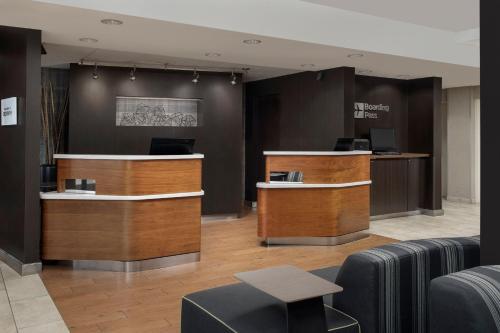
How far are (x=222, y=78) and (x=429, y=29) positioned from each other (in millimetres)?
3708

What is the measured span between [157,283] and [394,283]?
126 inches

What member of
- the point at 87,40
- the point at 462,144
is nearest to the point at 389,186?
the point at 462,144

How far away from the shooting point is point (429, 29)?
23.6 feet

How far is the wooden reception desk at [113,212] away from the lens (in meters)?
5.12

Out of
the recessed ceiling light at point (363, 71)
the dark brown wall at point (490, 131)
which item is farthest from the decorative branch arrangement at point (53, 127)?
the dark brown wall at point (490, 131)

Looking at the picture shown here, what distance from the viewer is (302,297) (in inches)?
73.0

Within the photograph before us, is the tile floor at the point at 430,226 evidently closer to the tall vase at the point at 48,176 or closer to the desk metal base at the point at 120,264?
the desk metal base at the point at 120,264

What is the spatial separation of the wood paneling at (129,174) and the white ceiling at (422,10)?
2740mm

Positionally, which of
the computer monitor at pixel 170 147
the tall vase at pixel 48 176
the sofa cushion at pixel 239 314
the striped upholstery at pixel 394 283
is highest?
the computer monitor at pixel 170 147

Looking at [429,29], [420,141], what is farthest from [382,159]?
[429,29]

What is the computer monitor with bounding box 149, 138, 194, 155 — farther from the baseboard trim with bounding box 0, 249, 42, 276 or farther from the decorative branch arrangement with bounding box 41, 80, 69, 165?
the decorative branch arrangement with bounding box 41, 80, 69, 165

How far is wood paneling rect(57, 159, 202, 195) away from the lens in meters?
5.09

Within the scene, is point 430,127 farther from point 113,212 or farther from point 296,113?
point 113,212

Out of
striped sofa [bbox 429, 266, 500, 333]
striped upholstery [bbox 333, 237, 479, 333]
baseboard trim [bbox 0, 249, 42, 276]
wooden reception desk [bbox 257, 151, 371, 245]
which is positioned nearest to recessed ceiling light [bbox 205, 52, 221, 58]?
wooden reception desk [bbox 257, 151, 371, 245]
